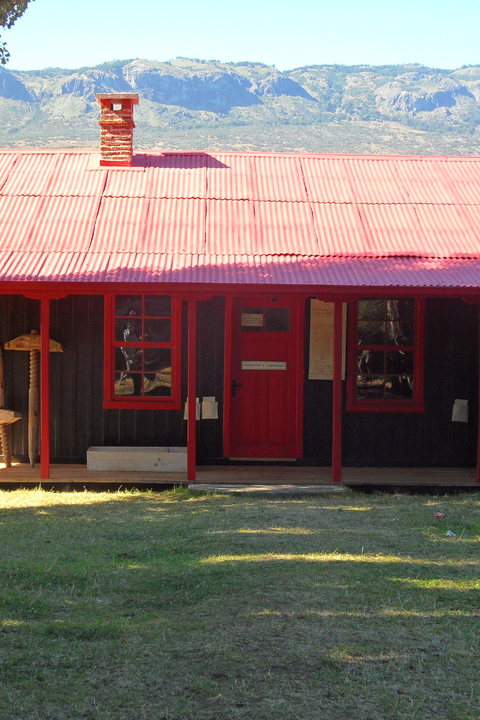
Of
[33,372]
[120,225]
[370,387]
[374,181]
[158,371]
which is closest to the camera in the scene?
[33,372]

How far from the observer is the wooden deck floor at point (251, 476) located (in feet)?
36.7

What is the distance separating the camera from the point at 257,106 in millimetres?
124000

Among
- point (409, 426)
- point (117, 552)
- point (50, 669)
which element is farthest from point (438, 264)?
point (50, 669)

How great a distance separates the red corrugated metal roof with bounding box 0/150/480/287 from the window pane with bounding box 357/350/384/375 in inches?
54.5

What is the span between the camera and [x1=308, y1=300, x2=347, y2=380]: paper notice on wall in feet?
40.3

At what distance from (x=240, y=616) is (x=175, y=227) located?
7114 millimetres

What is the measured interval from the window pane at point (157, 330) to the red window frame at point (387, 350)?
2.33 metres

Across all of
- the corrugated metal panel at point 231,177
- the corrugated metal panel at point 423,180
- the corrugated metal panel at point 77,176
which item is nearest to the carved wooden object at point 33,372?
the corrugated metal panel at point 77,176

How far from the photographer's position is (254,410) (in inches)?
488

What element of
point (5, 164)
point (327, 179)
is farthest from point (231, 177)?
point (5, 164)

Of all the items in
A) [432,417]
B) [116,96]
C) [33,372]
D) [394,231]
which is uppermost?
[116,96]

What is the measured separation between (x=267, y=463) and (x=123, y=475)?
197 cm

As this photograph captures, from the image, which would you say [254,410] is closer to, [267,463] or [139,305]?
[267,463]

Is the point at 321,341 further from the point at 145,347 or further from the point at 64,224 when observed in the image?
A: the point at 64,224
